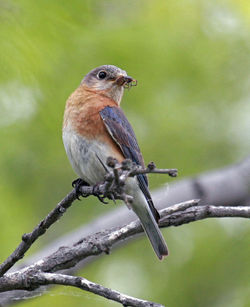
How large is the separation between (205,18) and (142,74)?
3.11 ft

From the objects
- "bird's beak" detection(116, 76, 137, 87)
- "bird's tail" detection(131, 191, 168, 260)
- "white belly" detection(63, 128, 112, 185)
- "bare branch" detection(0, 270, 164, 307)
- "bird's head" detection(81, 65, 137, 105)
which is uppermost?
"bird's head" detection(81, 65, 137, 105)

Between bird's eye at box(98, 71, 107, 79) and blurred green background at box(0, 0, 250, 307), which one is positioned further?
blurred green background at box(0, 0, 250, 307)

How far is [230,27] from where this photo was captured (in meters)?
6.00

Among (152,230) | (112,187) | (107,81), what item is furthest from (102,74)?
(112,187)

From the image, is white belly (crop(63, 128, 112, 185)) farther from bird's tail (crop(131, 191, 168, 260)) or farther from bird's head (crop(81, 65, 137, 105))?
bird's head (crop(81, 65, 137, 105))

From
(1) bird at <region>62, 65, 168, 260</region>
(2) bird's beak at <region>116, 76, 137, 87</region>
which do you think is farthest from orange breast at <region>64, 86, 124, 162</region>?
(2) bird's beak at <region>116, 76, 137, 87</region>

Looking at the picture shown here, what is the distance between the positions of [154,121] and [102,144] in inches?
61.7

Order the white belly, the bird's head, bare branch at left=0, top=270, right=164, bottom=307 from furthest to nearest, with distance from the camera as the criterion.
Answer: the bird's head
the white belly
bare branch at left=0, top=270, right=164, bottom=307

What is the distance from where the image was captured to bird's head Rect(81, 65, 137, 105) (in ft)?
16.4

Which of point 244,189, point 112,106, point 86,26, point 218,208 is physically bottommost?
point 218,208

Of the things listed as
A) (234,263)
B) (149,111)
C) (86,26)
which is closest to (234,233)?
(234,263)

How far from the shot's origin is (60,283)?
292 centimetres

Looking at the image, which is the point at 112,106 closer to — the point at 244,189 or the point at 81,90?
the point at 81,90

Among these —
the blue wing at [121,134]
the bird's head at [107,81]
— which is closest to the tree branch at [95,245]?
the blue wing at [121,134]
